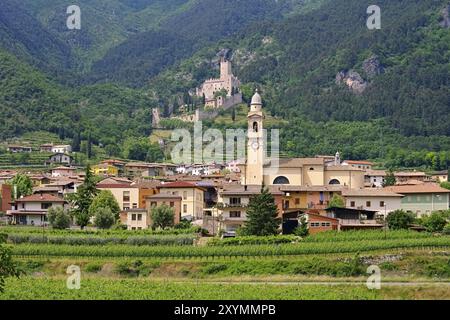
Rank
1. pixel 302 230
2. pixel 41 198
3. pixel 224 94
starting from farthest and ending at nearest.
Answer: pixel 224 94 < pixel 41 198 < pixel 302 230

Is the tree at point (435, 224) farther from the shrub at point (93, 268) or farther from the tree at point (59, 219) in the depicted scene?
the tree at point (59, 219)

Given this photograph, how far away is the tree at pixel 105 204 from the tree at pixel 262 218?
36.0 ft

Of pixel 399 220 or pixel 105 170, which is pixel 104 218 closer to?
pixel 399 220

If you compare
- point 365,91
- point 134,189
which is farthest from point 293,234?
point 365,91

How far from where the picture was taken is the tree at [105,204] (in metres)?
70.8

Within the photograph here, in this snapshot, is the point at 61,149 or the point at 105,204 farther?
the point at 61,149

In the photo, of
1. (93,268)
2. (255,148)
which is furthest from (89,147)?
(93,268)

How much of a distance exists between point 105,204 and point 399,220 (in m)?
20.7

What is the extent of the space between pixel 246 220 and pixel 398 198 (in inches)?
492

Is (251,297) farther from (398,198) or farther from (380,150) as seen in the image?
(380,150)

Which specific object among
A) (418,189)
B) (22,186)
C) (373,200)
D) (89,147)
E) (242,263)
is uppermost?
(89,147)

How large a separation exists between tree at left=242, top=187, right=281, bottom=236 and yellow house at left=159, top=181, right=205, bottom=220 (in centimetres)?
933

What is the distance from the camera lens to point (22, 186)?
86.8 m

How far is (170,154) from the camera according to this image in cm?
14575
